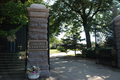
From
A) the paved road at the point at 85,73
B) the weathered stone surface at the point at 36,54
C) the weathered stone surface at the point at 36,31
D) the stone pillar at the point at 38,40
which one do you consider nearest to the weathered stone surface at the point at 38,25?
the stone pillar at the point at 38,40

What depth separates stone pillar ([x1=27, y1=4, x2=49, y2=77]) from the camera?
180 inches

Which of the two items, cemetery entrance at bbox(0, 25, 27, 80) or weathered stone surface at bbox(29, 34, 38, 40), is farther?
cemetery entrance at bbox(0, 25, 27, 80)

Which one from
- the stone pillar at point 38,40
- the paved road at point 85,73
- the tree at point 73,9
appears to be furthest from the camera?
the tree at point 73,9

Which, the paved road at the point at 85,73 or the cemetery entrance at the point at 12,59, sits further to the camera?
the cemetery entrance at the point at 12,59

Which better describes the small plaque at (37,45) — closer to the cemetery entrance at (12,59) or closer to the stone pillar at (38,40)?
the stone pillar at (38,40)

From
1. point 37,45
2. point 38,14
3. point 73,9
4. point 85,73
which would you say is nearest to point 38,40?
point 37,45

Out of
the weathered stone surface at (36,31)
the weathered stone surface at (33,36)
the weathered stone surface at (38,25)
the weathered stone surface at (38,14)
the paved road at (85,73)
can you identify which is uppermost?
the weathered stone surface at (38,14)

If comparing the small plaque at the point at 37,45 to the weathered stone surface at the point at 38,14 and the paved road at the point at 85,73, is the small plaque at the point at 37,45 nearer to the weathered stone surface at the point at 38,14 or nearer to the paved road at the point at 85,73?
the weathered stone surface at the point at 38,14

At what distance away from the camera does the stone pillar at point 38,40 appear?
4.56m

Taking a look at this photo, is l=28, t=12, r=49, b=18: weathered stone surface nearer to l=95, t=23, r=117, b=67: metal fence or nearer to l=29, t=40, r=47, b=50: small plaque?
l=29, t=40, r=47, b=50: small plaque

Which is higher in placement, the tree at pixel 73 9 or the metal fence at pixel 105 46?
the tree at pixel 73 9

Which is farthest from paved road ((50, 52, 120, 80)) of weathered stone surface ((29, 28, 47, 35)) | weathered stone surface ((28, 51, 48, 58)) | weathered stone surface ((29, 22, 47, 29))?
weathered stone surface ((29, 22, 47, 29))

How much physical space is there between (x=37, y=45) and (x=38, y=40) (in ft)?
0.72

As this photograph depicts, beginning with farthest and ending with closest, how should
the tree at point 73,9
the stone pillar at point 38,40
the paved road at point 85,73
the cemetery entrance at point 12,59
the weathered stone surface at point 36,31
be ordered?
1. the tree at point 73,9
2. the cemetery entrance at point 12,59
3. the paved road at point 85,73
4. the weathered stone surface at point 36,31
5. the stone pillar at point 38,40
